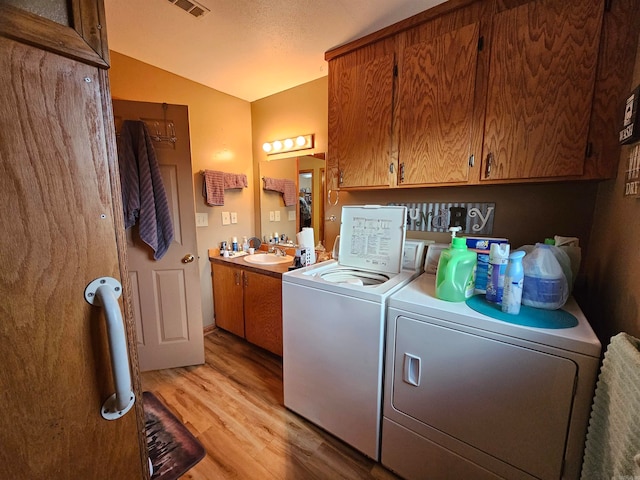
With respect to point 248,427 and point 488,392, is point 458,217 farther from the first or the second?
point 248,427

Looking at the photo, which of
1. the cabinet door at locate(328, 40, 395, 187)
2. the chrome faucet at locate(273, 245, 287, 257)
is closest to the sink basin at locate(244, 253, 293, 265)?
the chrome faucet at locate(273, 245, 287, 257)

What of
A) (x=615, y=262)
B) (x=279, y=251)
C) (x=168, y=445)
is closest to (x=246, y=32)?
(x=279, y=251)

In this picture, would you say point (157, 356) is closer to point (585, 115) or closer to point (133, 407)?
point (133, 407)

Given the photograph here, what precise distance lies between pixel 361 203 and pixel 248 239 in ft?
4.56

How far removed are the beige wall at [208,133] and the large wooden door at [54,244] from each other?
A: 6.51ft

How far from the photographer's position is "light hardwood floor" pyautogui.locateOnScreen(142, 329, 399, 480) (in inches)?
52.6

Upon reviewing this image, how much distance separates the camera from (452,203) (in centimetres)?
174

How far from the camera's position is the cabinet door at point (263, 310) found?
2090 millimetres

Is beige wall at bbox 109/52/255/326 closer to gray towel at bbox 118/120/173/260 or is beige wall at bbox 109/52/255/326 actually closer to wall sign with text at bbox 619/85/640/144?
gray towel at bbox 118/120/173/260

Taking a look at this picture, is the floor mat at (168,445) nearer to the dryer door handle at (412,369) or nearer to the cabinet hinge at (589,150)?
the dryer door handle at (412,369)

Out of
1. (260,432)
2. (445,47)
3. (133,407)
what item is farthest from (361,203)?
(133,407)

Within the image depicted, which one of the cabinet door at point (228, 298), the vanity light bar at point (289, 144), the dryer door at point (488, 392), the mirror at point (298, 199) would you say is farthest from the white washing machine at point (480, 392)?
the vanity light bar at point (289, 144)

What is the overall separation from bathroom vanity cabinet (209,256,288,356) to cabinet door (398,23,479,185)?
1.29m

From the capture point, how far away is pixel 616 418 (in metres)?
0.66
